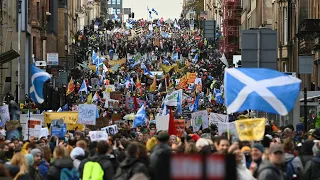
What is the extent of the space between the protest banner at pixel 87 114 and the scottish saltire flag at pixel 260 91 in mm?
11130

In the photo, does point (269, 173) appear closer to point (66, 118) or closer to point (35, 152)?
point (35, 152)

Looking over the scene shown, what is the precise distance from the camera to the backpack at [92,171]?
511 inches

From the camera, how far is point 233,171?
6359 mm

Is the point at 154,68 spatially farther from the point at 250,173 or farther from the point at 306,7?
the point at 250,173

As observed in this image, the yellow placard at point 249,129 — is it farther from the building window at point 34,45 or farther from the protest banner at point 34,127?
the building window at point 34,45

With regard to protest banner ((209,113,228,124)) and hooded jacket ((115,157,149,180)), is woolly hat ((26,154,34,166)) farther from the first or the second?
protest banner ((209,113,228,124))

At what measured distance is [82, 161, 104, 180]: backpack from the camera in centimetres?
1297

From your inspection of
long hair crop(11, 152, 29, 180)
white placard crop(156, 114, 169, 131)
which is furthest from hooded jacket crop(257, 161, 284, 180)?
white placard crop(156, 114, 169, 131)

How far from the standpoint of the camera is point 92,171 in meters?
13.1

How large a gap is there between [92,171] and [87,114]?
43.8ft

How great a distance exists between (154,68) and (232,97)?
94.9 meters

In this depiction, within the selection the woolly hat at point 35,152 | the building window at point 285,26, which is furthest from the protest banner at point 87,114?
the building window at point 285,26

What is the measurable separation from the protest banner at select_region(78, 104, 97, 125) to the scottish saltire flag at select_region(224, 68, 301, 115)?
11130 millimetres

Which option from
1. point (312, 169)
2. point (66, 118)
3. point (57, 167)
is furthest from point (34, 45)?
point (312, 169)
